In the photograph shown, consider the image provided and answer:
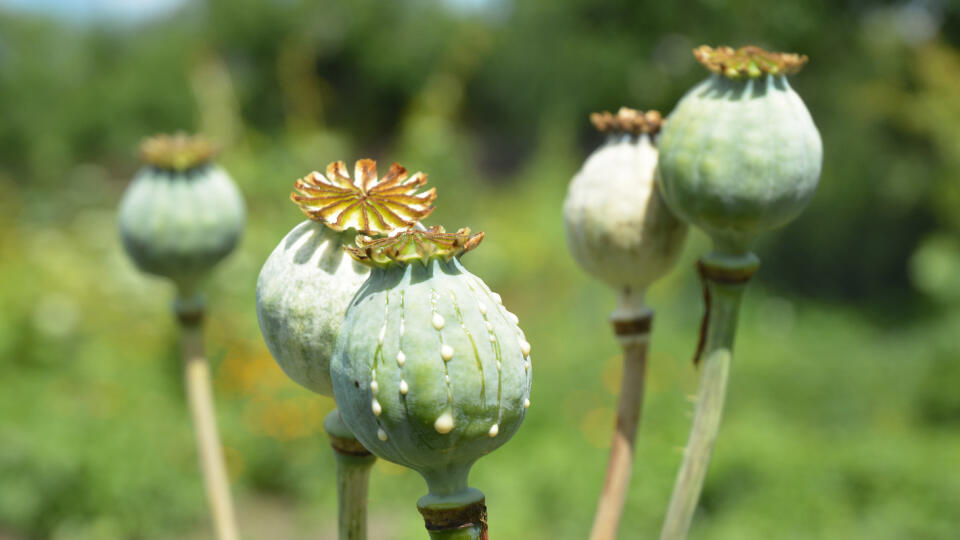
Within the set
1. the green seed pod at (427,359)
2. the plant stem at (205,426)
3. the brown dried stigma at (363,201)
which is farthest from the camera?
the plant stem at (205,426)

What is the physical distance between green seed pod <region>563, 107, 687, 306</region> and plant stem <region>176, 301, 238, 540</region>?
0.59 m

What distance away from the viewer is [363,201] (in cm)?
85

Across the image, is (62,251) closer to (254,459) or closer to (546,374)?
(254,459)

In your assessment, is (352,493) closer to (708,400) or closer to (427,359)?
(427,359)

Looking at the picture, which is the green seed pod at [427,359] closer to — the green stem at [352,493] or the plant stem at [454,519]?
the plant stem at [454,519]

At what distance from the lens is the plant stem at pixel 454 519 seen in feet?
2.53

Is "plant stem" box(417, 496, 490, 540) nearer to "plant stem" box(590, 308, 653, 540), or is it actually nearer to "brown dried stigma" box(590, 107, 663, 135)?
"plant stem" box(590, 308, 653, 540)

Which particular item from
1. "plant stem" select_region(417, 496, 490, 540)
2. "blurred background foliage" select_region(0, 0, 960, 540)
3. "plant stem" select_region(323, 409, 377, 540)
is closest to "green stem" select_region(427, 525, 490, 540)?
"plant stem" select_region(417, 496, 490, 540)

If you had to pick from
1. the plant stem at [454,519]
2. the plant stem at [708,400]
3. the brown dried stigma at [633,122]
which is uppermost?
the brown dried stigma at [633,122]

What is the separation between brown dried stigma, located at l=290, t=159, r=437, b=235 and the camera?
2.76 ft

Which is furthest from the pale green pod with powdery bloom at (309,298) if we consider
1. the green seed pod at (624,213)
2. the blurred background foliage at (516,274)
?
the blurred background foliage at (516,274)

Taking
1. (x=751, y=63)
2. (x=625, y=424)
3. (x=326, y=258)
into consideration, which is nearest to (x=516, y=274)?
(x=625, y=424)

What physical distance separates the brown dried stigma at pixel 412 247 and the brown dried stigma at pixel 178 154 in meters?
0.74

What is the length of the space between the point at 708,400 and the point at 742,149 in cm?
29
